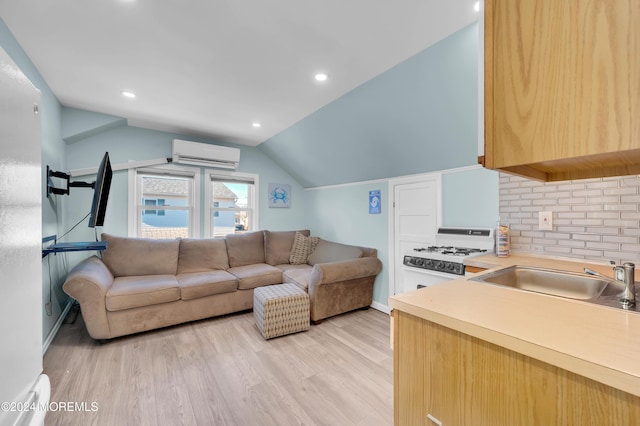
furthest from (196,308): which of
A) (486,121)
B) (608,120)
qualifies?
(608,120)

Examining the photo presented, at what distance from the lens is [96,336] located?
7.91 ft

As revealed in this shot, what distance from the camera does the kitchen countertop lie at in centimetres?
53

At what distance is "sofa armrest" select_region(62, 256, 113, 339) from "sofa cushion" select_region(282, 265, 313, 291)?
1.89 m

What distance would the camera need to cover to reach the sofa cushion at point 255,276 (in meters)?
3.20

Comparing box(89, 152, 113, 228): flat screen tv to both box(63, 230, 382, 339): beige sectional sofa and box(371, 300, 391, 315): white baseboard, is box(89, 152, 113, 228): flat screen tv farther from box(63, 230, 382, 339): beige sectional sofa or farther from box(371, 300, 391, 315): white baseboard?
box(371, 300, 391, 315): white baseboard

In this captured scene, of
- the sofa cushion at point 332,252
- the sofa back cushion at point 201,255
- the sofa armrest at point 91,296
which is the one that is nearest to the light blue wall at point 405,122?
the sofa cushion at point 332,252

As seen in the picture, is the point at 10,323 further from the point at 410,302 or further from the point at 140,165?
the point at 140,165

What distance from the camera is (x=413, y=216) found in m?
3.07

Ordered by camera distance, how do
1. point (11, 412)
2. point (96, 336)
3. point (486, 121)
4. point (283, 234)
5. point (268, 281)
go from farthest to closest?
Result: point (283, 234) < point (268, 281) < point (96, 336) < point (486, 121) < point (11, 412)

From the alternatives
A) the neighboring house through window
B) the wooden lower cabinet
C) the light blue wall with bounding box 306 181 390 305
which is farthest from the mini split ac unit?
the wooden lower cabinet

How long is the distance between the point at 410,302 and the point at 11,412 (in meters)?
1.04

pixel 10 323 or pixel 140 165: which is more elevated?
pixel 140 165

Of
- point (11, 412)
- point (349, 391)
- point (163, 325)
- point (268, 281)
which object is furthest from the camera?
point (268, 281)

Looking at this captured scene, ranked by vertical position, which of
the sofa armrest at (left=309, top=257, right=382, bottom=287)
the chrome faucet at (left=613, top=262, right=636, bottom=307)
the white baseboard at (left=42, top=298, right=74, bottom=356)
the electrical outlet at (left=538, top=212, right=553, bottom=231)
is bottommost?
the white baseboard at (left=42, top=298, right=74, bottom=356)
